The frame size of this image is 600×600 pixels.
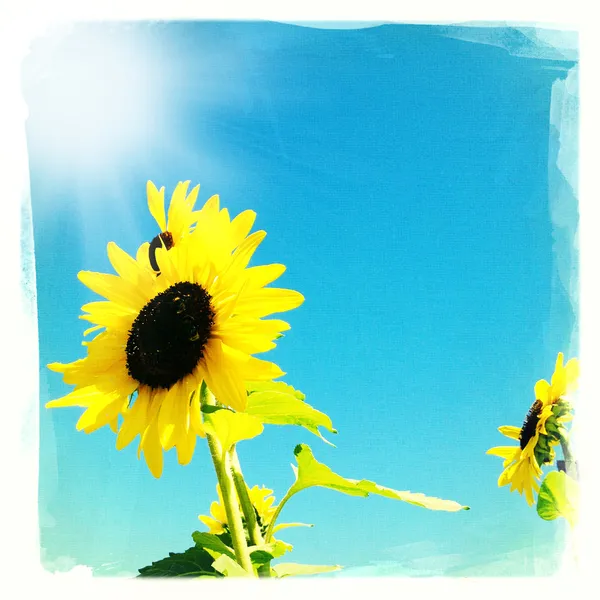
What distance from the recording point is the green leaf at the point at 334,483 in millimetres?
541

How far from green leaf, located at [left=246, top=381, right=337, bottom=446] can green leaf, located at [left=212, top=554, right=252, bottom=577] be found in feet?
0.36

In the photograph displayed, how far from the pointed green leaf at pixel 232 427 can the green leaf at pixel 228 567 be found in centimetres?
8

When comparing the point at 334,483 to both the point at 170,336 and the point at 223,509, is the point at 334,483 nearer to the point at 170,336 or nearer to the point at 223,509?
the point at 170,336

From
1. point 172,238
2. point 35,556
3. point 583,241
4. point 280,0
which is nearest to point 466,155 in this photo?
point 583,241

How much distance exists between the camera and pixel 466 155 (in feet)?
3.49

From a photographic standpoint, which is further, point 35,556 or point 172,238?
point 35,556

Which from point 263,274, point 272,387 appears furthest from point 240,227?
point 272,387

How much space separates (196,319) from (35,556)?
52 centimetres

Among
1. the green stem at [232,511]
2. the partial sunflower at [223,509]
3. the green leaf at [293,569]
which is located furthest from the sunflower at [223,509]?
the green stem at [232,511]

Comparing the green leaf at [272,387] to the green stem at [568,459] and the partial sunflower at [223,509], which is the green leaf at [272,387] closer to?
the partial sunflower at [223,509]

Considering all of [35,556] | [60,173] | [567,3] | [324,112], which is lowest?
[35,556]

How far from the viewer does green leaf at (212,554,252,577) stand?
1.61 ft

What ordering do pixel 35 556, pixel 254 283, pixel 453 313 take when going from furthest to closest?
pixel 453 313, pixel 35 556, pixel 254 283

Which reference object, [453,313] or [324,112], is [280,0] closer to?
[324,112]
